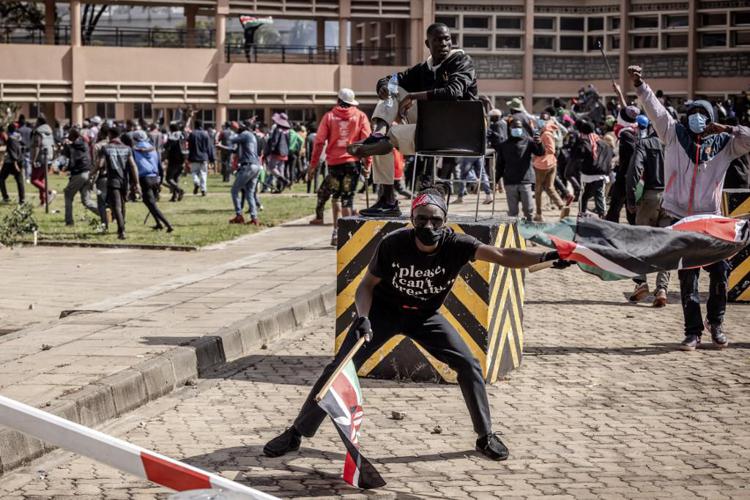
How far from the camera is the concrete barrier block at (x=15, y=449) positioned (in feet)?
21.9

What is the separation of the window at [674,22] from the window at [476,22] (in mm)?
6404

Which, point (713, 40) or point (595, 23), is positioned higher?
point (595, 23)

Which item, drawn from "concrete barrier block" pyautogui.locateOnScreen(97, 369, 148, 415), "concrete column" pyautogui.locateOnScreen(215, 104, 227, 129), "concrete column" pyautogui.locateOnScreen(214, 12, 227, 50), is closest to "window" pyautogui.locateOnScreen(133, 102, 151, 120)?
"concrete column" pyautogui.locateOnScreen(215, 104, 227, 129)

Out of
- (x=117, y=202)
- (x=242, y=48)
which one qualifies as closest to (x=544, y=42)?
(x=242, y=48)

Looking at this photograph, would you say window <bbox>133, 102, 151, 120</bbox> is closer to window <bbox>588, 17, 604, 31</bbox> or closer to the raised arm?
window <bbox>588, 17, 604, 31</bbox>

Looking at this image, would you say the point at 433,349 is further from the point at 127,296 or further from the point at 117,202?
the point at 117,202

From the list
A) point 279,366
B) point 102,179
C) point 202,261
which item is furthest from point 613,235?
point 102,179

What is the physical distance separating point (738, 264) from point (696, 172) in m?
3.15

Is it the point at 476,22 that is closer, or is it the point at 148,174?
the point at 148,174

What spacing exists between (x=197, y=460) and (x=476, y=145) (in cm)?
361

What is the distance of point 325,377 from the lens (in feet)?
22.1

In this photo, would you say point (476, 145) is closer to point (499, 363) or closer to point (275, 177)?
point (499, 363)

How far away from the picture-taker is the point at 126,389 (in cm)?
827

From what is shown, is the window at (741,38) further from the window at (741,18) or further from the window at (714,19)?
the window at (714,19)
